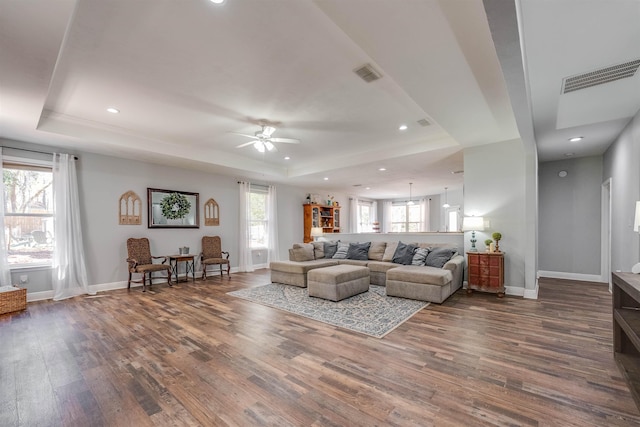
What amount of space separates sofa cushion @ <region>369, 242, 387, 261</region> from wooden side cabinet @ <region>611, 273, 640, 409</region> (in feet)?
12.2

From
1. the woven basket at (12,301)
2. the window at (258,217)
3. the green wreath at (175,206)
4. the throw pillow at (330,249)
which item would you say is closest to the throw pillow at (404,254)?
the throw pillow at (330,249)

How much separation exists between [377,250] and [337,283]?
2.08 m

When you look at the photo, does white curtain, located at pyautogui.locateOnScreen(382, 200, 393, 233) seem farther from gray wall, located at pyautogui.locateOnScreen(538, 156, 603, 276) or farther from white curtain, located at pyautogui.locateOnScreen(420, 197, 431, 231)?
gray wall, located at pyautogui.locateOnScreen(538, 156, 603, 276)

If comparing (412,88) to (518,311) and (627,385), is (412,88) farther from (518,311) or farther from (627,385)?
(518,311)

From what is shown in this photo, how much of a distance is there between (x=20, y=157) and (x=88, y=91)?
243 centimetres

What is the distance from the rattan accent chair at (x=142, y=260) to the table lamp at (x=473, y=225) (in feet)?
18.4

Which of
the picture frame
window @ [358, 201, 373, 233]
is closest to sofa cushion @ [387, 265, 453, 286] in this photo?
the picture frame

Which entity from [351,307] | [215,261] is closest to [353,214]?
[215,261]

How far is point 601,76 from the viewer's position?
2.85 m

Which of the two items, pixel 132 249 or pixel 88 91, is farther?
pixel 132 249

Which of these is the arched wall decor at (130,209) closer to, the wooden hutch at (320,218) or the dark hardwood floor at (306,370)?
the dark hardwood floor at (306,370)

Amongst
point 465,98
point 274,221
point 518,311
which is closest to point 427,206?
point 274,221

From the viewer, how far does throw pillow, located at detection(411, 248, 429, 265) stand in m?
5.15

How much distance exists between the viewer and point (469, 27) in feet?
6.75
